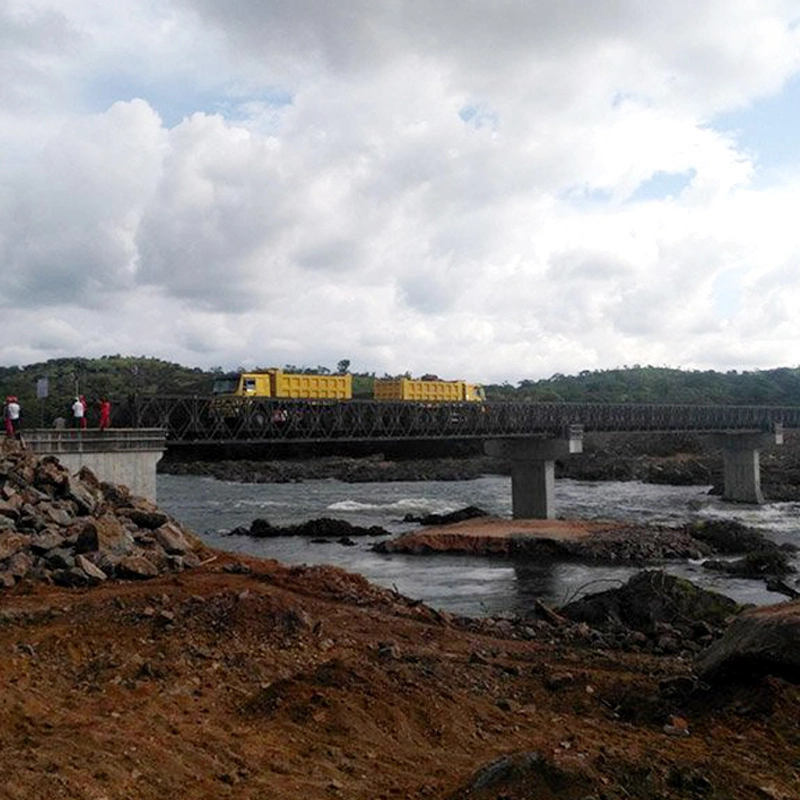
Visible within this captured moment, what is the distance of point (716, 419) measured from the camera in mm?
82438

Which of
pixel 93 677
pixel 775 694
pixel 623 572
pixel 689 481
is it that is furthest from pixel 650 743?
pixel 689 481

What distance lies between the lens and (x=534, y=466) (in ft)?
189

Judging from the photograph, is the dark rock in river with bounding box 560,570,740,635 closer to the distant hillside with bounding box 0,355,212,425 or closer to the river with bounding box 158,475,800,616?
the river with bounding box 158,475,800,616

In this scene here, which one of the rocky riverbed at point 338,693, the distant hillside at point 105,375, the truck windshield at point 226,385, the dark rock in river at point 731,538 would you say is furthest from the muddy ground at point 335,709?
Answer: the distant hillside at point 105,375

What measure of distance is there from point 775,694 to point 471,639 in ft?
21.7

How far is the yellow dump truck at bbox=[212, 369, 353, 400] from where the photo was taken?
144 ft

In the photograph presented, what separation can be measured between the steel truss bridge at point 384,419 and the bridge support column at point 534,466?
3.37 ft

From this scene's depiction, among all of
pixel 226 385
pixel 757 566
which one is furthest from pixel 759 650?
pixel 226 385

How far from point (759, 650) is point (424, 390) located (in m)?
47.0

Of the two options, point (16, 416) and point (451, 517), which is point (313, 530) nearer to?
point (451, 517)

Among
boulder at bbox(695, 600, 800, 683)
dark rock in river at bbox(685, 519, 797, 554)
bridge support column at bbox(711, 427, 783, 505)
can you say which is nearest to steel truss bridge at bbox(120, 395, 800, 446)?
bridge support column at bbox(711, 427, 783, 505)

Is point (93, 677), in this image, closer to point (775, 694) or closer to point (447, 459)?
point (775, 694)

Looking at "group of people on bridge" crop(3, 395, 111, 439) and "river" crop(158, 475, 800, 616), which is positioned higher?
"group of people on bridge" crop(3, 395, 111, 439)

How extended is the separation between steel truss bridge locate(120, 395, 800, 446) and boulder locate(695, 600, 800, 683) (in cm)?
2676
